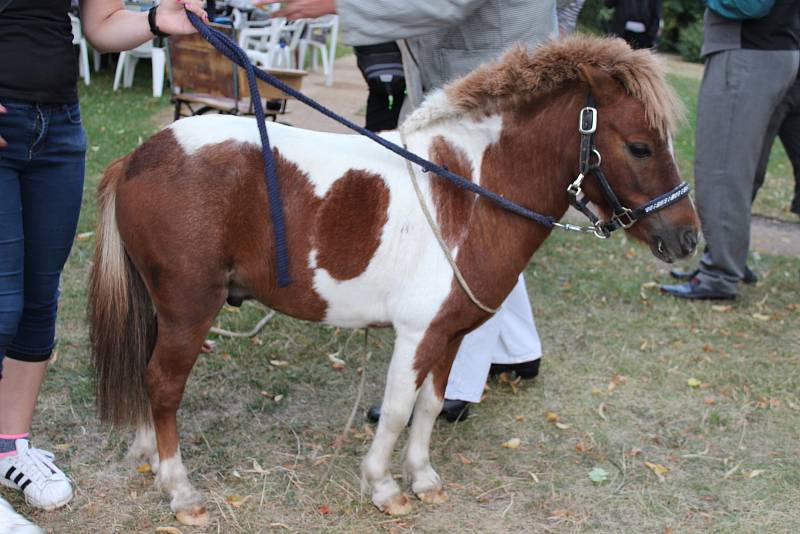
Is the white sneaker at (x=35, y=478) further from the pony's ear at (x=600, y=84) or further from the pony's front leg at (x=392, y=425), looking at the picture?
the pony's ear at (x=600, y=84)

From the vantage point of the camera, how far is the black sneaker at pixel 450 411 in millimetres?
3605

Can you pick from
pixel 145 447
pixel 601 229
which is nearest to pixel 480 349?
pixel 601 229

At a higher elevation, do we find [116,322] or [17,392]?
[116,322]

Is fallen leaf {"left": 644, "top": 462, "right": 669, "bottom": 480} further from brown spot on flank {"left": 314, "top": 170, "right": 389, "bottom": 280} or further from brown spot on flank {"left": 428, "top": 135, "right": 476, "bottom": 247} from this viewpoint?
brown spot on flank {"left": 314, "top": 170, "right": 389, "bottom": 280}

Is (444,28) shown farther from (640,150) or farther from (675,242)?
(675,242)

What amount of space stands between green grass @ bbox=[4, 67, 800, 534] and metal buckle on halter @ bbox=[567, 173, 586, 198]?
4.14 feet

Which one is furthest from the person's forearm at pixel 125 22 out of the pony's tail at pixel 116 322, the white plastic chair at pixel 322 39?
the white plastic chair at pixel 322 39

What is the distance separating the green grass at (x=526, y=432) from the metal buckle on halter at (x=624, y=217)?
1.18m

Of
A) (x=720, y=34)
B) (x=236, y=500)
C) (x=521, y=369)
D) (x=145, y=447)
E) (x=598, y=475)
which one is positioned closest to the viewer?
(x=236, y=500)

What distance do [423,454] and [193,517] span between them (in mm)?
885

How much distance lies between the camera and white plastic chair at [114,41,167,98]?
10945 millimetres

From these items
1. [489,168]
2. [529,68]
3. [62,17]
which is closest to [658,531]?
[489,168]

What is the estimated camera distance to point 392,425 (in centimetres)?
282

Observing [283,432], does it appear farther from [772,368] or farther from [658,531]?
[772,368]
